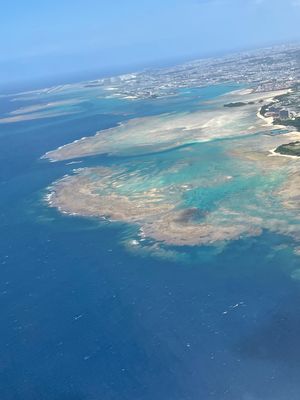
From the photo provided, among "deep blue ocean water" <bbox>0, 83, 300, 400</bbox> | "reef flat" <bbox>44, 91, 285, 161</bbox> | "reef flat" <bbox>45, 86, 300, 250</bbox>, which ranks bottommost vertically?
"deep blue ocean water" <bbox>0, 83, 300, 400</bbox>

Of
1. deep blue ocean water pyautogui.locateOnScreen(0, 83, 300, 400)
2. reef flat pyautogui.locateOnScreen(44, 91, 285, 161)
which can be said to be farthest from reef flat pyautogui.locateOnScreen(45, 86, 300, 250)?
deep blue ocean water pyautogui.locateOnScreen(0, 83, 300, 400)

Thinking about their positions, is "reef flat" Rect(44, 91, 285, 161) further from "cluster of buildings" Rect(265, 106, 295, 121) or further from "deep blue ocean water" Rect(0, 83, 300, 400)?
"deep blue ocean water" Rect(0, 83, 300, 400)

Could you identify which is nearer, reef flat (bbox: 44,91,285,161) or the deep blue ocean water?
the deep blue ocean water

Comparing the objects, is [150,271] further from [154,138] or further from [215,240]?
[154,138]

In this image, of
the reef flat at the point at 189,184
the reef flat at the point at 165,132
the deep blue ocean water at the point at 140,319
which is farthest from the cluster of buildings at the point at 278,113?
the deep blue ocean water at the point at 140,319

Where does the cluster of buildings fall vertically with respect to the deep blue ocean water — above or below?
above

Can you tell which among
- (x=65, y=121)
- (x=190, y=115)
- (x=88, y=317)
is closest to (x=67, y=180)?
(x=88, y=317)

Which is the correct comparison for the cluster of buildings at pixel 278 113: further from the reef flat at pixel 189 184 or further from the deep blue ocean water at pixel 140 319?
the deep blue ocean water at pixel 140 319

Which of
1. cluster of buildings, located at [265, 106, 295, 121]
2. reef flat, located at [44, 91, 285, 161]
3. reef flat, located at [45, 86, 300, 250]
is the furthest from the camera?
cluster of buildings, located at [265, 106, 295, 121]

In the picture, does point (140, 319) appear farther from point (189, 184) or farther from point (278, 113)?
point (278, 113)
